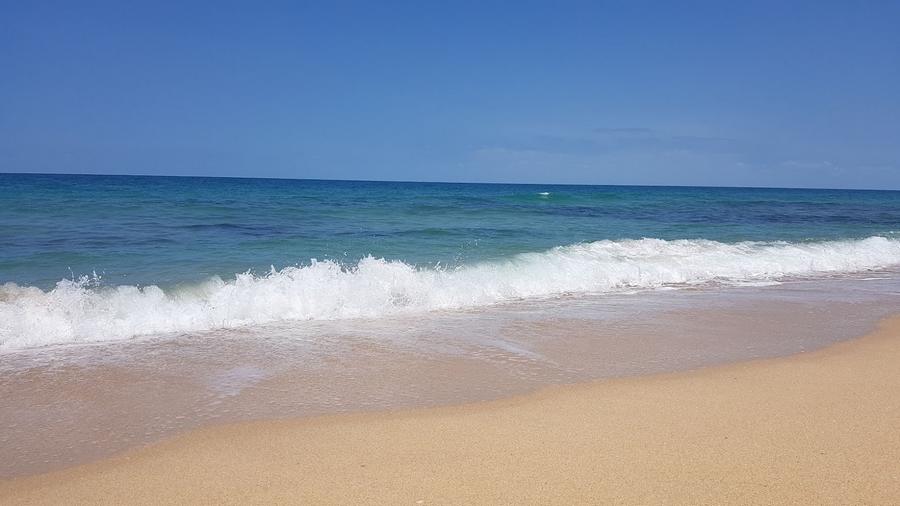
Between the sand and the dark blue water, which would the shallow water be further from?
the dark blue water

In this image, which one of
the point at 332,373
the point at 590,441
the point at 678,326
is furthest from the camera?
the point at 678,326

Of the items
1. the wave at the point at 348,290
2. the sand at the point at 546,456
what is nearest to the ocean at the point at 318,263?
the wave at the point at 348,290

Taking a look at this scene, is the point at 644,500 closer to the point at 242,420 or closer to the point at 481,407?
the point at 481,407

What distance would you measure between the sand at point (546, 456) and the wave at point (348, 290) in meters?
3.61

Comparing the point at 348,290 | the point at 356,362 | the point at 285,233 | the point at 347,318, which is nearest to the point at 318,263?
the point at 348,290

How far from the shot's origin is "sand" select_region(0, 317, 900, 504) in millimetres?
3318

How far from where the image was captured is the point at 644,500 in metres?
3.22

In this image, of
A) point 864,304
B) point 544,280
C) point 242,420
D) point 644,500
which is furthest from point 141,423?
point 864,304

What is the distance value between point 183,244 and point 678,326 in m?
10.6

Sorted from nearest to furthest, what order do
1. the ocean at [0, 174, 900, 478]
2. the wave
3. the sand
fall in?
1. the sand
2. the ocean at [0, 174, 900, 478]
3. the wave

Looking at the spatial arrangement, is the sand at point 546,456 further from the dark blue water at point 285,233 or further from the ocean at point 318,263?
the dark blue water at point 285,233

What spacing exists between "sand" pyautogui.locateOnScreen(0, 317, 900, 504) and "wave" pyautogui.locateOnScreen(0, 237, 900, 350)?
3614 millimetres

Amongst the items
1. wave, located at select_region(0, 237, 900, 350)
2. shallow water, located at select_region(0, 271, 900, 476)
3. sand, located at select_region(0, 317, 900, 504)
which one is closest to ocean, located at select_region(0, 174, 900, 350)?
wave, located at select_region(0, 237, 900, 350)

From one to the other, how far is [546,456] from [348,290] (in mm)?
5395
